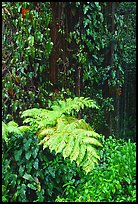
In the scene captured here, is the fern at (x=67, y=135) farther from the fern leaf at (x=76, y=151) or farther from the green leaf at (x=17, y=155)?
the green leaf at (x=17, y=155)

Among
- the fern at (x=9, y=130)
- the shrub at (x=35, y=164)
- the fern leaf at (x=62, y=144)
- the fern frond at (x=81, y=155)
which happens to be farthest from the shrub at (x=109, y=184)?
the fern at (x=9, y=130)

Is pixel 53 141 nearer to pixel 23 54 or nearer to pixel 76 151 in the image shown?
pixel 76 151

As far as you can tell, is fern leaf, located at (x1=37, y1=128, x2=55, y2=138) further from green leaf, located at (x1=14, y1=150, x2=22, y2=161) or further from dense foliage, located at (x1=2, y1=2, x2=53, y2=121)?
dense foliage, located at (x1=2, y1=2, x2=53, y2=121)

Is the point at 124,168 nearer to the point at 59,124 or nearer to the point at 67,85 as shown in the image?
the point at 59,124

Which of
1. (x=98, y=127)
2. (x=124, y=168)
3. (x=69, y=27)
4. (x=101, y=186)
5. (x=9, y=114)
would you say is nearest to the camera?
(x=101, y=186)

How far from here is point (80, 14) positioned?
12.0ft

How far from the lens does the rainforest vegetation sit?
271 centimetres

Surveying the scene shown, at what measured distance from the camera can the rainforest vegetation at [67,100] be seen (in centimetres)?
271

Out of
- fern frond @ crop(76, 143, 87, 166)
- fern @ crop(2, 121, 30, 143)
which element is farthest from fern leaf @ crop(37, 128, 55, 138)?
fern frond @ crop(76, 143, 87, 166)

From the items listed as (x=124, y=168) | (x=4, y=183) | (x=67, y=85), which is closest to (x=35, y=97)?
(x=67, y=85)

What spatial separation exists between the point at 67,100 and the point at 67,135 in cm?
71

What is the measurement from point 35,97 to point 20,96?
165 mm

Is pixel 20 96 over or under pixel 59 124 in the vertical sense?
over

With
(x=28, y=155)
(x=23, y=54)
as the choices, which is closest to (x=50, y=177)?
(x=28, y=155)
